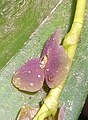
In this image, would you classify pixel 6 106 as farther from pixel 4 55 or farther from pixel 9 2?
pixel 9 2

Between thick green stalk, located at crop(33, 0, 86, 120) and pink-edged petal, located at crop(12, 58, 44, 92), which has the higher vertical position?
pink-edged petal, located at crop(12, 58, 44, 92)

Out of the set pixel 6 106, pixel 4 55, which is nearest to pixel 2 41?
pixel 4 55

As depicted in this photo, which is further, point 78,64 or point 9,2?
point 78,64
